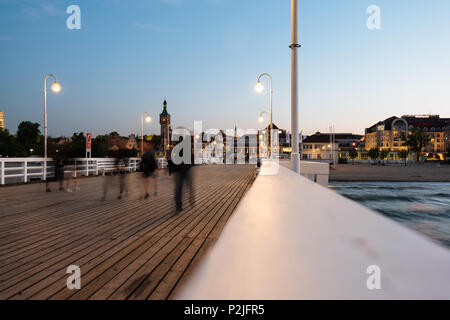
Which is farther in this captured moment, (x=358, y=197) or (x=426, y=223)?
(x=358, y=197)

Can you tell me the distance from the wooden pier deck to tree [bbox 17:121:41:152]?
128486 millimetres

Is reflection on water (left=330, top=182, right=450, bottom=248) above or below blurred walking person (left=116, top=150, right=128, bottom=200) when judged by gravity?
below

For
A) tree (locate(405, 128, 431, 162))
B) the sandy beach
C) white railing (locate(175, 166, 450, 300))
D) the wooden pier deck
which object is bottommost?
the sandy beach

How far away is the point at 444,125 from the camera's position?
125 metres

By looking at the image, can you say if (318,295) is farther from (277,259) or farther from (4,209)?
(4,209)

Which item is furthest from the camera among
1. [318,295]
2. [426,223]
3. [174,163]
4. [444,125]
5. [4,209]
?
[444,125]

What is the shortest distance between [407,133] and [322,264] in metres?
131

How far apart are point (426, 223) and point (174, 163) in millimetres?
12674

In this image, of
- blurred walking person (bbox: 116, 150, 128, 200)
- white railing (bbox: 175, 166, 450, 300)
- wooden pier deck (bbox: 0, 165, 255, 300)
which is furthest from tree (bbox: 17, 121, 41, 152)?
white railing (bbox: 175, 166, 450, 300)

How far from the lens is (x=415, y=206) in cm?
1695

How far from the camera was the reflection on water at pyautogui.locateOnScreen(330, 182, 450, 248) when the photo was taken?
41.1ft

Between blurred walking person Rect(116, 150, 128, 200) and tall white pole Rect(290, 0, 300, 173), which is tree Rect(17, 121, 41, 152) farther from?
tall white pole Rect(290, 0, 300, 173)

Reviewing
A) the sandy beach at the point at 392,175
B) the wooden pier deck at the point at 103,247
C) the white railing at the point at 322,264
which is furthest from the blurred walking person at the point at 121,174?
the sandy beach at the point at 392,175
